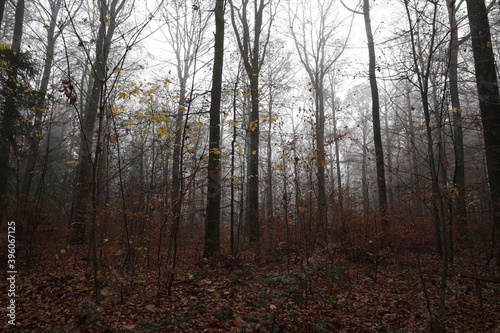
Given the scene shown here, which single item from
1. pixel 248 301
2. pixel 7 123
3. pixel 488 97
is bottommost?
pixel 248 301

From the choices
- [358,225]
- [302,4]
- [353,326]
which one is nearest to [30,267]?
[353,326]

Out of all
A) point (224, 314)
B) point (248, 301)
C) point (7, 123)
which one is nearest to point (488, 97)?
point (248, 301)

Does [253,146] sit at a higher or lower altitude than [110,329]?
higher

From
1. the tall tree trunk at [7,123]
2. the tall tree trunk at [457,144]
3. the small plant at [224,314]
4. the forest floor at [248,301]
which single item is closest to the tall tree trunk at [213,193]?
the forest floor at [248,301]

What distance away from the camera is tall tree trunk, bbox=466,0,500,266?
5559 mm

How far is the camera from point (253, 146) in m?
8.95

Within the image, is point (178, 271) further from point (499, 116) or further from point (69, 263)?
point (499, 116)

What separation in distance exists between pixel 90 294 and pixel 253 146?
5950 millimetres

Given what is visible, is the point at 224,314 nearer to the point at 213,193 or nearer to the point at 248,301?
the point at 248,301

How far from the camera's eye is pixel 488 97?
575 centimetres

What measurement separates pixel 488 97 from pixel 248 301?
628 cm

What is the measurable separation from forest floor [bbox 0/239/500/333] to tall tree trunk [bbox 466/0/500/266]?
1.66m

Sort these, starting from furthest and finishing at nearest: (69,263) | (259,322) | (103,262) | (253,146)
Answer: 1. (253,146)
2. (69,263)
3. (103,262)
4. (259,322)

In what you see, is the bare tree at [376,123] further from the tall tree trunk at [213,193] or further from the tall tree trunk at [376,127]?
the tall tree trunk at [213,193]
